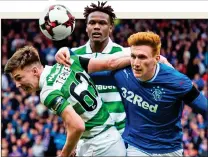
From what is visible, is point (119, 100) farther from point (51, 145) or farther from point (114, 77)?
point (51, 145)

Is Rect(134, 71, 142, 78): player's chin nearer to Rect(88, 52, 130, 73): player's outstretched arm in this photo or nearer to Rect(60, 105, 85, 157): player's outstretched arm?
Rect(88, 52, 130, 73): player's outstretched arm

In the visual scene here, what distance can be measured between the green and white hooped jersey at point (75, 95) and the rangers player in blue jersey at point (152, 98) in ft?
0.90

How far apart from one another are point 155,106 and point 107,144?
592 mm

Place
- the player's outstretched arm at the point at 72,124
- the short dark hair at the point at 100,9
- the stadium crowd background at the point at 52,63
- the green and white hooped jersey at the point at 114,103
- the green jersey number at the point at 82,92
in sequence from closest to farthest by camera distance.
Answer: the player's outstretched arm at the point at 72,124, the green jersey number at the point at 82,92, the green and white hooped jersey at the point at 114,103, the short dark hair at the point at 100,9, the stadium crowd background at the point at 52,63

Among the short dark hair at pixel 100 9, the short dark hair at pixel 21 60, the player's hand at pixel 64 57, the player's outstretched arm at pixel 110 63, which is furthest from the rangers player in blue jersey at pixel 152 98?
the short dark hair at pixel 100 9

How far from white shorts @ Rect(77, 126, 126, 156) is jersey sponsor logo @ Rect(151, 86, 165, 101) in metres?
0.55

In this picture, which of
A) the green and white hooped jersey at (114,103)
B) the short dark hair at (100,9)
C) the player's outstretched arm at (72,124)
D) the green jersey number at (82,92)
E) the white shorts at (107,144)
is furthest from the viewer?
the short dark hair at (100,9)

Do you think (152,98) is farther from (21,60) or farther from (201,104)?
(21,60)

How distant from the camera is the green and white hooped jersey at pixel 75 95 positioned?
6.20 m

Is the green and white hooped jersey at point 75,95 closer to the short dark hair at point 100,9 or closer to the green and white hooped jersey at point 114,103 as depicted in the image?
the green and white hooped jersey at point 114,103

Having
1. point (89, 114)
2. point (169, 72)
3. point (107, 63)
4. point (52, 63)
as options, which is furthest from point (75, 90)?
point (52, 63)

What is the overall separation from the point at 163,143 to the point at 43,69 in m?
1.35

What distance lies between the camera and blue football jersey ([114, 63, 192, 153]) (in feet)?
21.0

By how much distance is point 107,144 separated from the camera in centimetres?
653
